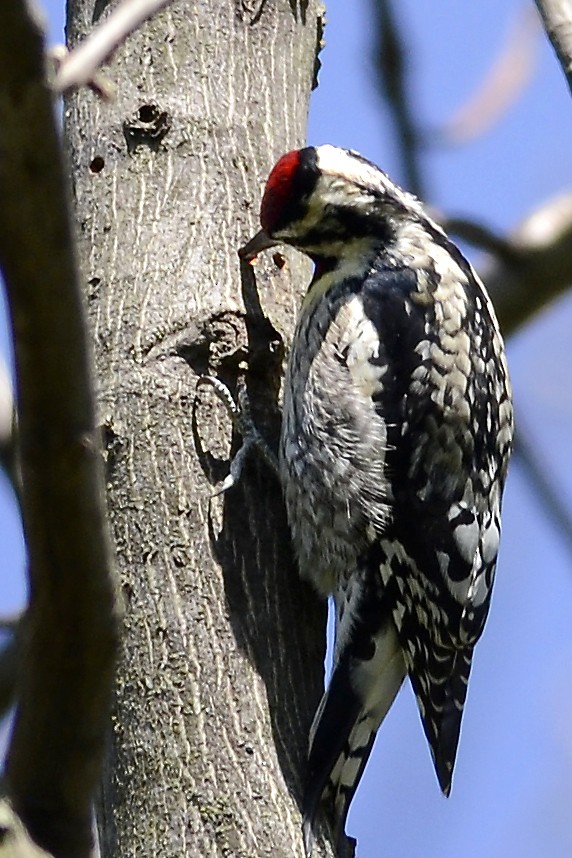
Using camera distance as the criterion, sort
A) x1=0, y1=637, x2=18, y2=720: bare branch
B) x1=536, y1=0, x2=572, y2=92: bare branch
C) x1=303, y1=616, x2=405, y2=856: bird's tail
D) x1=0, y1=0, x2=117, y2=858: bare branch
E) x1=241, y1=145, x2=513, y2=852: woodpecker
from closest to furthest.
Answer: x1=0, y1=0, x2=117, y2=858: bare branch < x1=536, y1=0, x2=572, y2=92: bare branch < x1=303, y1=616, x2=405, y2=856: bird's tail < x1=0, y1=637, x2=18, y2=720: bare branch < x1=241, y1=145, x2=513, y2=852: woodpecker

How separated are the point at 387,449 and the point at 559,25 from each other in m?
0.93

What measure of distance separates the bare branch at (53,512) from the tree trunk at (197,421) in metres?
1.01

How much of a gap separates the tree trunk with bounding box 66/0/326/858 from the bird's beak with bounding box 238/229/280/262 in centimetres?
3

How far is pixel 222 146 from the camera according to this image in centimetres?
280

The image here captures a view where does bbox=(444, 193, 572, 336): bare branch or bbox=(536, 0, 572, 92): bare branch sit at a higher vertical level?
bbox=(536, 0, 572, 92): bare branch

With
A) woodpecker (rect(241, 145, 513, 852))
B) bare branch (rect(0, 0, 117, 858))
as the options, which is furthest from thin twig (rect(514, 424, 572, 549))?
bare branch (rect(0, 0, 117, 858))

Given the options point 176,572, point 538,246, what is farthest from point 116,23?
point 538,246

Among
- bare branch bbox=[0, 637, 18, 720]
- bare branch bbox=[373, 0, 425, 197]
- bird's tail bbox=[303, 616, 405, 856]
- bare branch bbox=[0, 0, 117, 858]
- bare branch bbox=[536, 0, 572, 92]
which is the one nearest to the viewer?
bare branch bbox=[0, 0, 117, 858]

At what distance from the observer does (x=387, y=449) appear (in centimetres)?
284

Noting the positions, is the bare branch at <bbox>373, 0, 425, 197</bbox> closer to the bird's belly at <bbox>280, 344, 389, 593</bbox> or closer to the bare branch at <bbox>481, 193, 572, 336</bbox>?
the bare branch at <bbox>481, 193, 572, 336</bbox>

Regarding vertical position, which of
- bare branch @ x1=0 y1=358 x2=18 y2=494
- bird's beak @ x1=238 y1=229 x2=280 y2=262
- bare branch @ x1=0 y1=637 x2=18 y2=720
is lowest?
bare branch @ x1=0 y1=637 x2=18 y2=720

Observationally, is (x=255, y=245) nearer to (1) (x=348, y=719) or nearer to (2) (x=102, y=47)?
(1) (x=348, y=719)

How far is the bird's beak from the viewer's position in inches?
108

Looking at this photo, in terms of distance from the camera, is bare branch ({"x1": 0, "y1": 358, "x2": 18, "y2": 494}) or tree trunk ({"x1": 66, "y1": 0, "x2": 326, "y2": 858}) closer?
tree trunk ({"x1": 66, "y1": 0, "x2": 326, "y2": 858})
